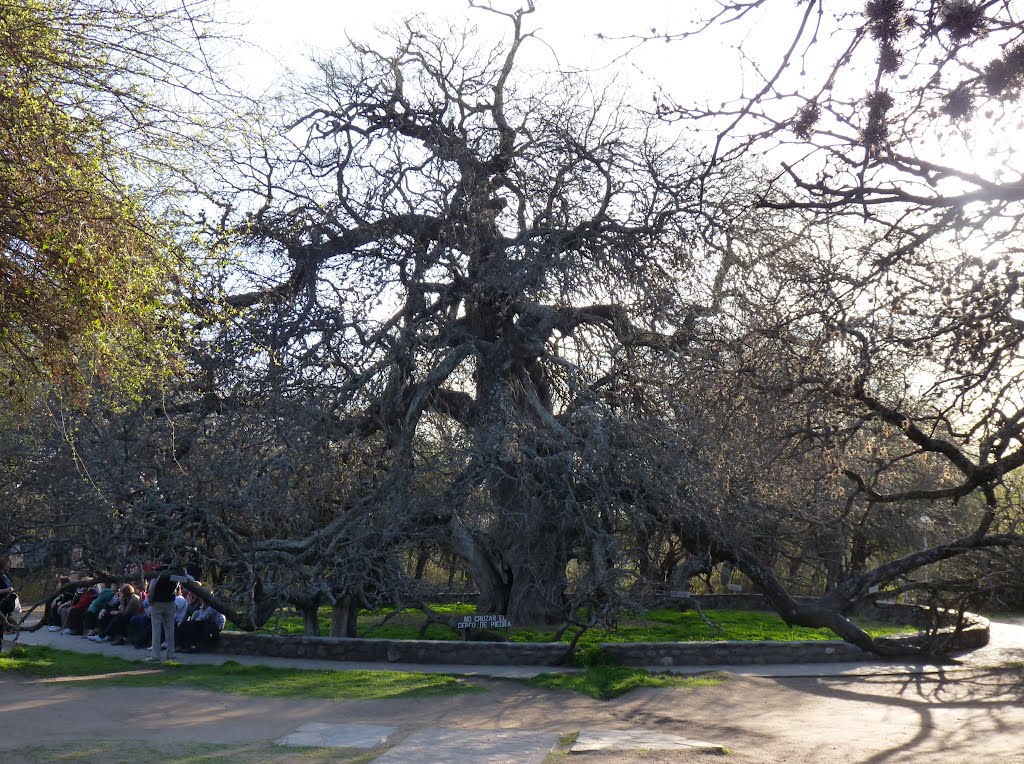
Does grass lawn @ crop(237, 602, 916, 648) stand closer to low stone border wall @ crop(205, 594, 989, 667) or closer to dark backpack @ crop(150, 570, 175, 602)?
low stone border wall @ crop(205, 594, 989, 667)

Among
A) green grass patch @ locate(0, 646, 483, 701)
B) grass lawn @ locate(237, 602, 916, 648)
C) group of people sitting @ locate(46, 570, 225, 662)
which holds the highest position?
group of people sitting @ locate(46, 570, 225, 662)

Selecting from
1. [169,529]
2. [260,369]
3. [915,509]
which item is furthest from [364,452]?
[915,509]

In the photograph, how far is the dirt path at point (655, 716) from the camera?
9328 mm

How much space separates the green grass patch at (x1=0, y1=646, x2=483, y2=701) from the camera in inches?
487

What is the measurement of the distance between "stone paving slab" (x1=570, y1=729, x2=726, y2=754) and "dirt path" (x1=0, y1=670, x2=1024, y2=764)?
23 centimetres

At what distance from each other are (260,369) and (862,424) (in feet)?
36.4

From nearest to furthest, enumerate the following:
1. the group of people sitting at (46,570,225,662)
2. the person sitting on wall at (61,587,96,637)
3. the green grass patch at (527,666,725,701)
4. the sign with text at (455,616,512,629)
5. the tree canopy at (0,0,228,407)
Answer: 1. the tree canopy at (0,0,228,407)
2. the green grass patch at (527,666,725,701)
3. the group of people sitting at (46,570,225,662)
4. the sign with text at (455,616,512,629)
5. the person sitting on wall at (61,587,96,637)

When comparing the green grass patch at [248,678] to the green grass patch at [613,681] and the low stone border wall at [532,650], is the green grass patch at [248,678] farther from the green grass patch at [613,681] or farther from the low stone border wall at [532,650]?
the low stone border wall at [532,650]

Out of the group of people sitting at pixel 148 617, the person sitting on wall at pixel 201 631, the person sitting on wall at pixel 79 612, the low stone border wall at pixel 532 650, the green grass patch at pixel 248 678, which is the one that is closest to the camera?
the green grass patch at pixel 248 678

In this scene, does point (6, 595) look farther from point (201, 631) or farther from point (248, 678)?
point (248, 678)

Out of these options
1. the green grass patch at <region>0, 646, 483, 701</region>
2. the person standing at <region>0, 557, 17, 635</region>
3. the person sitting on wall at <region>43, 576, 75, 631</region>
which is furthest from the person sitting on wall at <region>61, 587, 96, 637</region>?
the green grass patch at <region>0, 646, 483, 701</region>

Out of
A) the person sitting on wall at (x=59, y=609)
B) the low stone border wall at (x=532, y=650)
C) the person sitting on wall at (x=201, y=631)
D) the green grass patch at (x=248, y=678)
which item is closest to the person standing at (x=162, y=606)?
the green grass patch at (x=248, y=678)

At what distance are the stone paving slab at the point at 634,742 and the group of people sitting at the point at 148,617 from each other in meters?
7.93

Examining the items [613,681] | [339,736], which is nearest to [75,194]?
[339,736]
